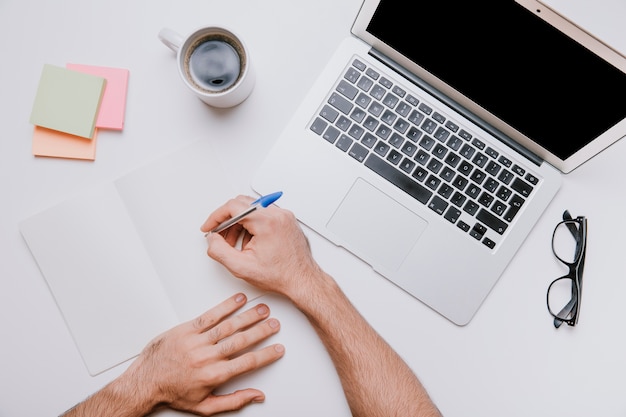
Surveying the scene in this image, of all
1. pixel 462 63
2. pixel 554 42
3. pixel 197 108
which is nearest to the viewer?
pixel 554 42

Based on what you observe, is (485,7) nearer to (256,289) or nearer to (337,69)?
(337,69)

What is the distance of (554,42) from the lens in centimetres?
64

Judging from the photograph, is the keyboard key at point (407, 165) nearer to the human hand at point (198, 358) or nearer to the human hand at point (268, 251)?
the human hand at point (268, 251)

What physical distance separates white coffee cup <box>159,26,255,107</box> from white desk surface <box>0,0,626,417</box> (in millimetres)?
64

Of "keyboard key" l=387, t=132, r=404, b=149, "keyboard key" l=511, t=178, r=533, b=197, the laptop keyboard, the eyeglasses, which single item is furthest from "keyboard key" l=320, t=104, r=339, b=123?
the eyeglasses

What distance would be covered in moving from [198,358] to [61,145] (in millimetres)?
470

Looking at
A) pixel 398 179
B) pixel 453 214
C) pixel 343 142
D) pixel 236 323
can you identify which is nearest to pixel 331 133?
pixel 343 142

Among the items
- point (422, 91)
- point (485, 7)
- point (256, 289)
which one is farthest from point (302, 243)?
point (485, 7)

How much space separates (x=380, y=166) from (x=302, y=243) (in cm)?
20

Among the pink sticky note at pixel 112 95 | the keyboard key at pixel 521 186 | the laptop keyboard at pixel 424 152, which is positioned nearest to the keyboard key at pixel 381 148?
the laptop keyboard at pixel 424 152

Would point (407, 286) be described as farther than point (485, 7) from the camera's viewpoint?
Yes

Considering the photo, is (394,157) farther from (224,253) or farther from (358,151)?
(224,253)

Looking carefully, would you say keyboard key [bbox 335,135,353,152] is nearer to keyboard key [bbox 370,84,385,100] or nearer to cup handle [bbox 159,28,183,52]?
keyboard key [bbox 370,84,385,100]

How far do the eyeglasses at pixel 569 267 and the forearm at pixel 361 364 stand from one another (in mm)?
303
